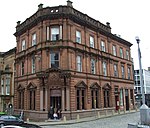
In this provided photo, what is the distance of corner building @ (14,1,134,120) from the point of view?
28.6m

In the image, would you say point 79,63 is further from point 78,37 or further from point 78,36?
point 78,36

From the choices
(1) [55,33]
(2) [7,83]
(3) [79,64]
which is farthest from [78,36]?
(2) [7,83]

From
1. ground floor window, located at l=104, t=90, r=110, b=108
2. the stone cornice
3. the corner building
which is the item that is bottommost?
ground floor window, located at l=104, t=90, r=110, b=108

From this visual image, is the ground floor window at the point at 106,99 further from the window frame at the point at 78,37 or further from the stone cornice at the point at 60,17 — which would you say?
the stone cornice at the point at 60,17

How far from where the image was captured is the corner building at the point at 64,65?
28609mm

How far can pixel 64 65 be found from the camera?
2895 cm

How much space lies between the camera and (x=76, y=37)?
31.5 meters

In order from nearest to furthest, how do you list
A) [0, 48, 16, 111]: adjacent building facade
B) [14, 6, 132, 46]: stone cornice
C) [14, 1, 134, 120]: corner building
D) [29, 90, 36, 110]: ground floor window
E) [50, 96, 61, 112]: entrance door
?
[50, 96, 61, 112]: entrance door, [14, 1, 134, 120]: corner building, [14, 6, 132, 46]: stone cornice, [29, 90, 36, 110]: ground floor window, [0, 48, 16, 111]: adjacent building facade

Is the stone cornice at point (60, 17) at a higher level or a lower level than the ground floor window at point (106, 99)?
higher

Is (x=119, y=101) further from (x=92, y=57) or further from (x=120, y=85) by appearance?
(x=92, y=57)

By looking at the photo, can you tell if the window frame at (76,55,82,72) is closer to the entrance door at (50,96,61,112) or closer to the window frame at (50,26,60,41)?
the window frame at (50,26,60,41)

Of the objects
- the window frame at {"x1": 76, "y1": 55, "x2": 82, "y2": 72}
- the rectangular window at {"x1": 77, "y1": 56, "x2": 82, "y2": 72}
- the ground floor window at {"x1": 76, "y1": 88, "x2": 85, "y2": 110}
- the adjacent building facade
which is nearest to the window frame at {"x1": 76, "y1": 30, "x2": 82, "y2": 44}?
the window frame at {"x1": 76, "y1": 55, "x2": 82, "y2": 72}

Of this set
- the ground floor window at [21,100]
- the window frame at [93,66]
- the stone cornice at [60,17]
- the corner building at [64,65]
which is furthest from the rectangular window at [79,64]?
the ground floor window at [21,100]

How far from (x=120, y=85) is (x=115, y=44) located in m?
7.87
